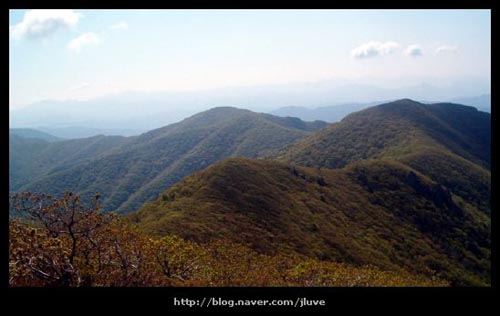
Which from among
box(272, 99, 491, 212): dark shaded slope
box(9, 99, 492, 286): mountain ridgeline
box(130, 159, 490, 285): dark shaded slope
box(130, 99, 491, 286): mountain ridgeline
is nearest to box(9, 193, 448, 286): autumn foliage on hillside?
box(130, 99, 491, 286): mountain ridgeline

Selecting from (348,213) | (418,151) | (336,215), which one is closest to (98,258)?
(336,215)

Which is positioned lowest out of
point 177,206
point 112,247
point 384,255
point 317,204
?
point 384,255

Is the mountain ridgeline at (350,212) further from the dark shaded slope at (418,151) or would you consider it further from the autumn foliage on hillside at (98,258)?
the autumn foliage on hillside at (98,258)

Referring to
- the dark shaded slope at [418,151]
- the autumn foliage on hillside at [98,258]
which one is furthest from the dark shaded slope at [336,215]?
the autumn foliage on hillside at [98,258]

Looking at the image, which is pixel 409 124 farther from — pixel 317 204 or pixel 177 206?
pixel 177 206

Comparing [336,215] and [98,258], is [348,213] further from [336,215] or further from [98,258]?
[98,258]
